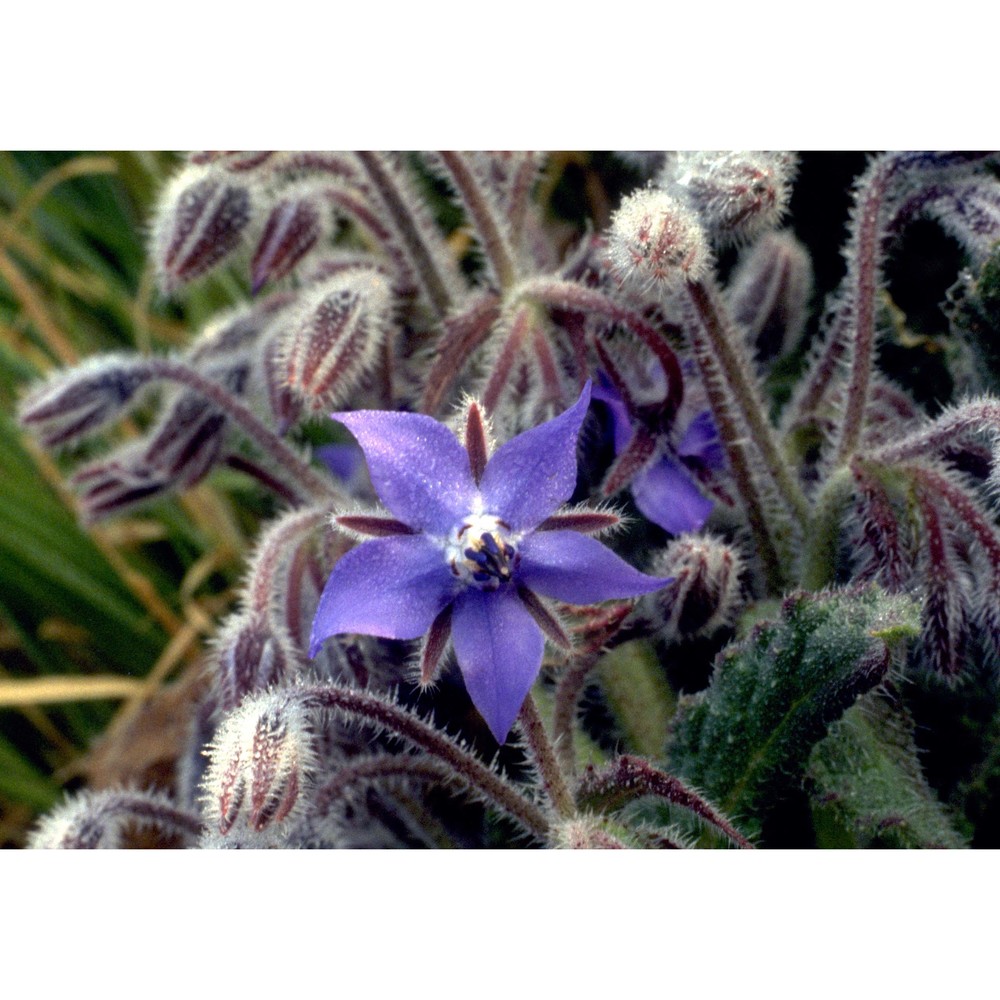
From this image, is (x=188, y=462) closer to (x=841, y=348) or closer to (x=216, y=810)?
(x=216, y=810)

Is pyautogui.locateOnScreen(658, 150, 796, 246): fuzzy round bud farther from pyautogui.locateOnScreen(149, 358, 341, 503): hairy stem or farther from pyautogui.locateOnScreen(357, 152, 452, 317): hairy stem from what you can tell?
pyautogui.locateOnScreen(149, 358, 341, 503): hairy stem

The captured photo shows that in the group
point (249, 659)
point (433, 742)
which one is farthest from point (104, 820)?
point (433, 742)

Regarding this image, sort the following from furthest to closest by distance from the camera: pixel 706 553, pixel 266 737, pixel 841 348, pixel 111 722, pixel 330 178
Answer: pixel 111 722, pixel 330 178, pixel 841 348, pixel 706 553, pixel 266 737

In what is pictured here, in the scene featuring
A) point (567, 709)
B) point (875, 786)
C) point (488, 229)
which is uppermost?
point (488, 229)

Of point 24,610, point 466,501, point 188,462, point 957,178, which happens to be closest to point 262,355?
point 188,462

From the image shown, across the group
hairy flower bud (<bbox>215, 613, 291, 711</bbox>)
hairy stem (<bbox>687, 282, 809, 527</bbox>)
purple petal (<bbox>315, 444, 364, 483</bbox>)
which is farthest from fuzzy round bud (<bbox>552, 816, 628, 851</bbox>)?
purple petal (<bbox>315, 444, 364, 483</bbox>)

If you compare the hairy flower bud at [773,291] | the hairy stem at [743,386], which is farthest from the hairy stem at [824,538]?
the hairy flower bud at [773,291]

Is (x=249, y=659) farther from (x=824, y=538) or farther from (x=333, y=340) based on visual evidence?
(x=824, y=538)
